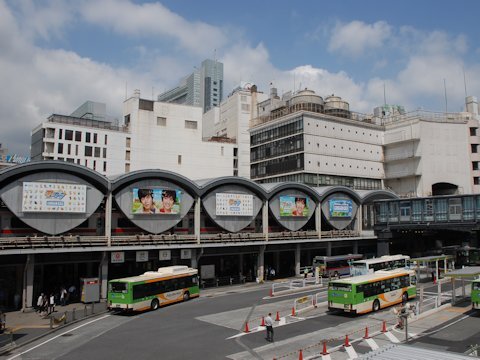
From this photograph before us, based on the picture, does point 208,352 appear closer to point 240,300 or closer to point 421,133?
point 240,300

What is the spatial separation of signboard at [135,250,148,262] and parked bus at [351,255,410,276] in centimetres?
2285

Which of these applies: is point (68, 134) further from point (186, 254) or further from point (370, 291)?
point (370, 291)

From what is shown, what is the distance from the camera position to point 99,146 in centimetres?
9800

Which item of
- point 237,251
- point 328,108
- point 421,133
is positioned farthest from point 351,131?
point 237,251

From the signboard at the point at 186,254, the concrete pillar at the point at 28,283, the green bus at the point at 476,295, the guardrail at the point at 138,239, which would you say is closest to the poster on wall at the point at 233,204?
the guardrail at the point at 138,239

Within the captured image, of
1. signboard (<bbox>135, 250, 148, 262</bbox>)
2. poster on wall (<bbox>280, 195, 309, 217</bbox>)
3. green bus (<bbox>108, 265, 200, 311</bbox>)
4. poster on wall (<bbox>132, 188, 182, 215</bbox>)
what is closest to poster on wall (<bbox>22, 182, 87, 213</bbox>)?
poster on wall (<bbox>132, 188, 182, 215</bbox>)

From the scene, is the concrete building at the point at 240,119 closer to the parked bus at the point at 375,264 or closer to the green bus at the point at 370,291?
the parked bus at the point at 375,264

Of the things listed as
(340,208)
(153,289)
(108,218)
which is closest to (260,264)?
(340,208)

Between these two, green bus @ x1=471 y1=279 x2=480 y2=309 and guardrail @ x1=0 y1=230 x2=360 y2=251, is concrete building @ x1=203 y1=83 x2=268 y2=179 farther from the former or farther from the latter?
green bus @ x1=471 y1=279 x2=480 y2=309

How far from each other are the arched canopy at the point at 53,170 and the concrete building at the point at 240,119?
222ft

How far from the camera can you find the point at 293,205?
61.2 metres

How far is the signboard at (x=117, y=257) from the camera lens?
147 feet

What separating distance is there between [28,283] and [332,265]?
117 ft

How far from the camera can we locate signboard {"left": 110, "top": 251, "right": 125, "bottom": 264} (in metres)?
44.7
